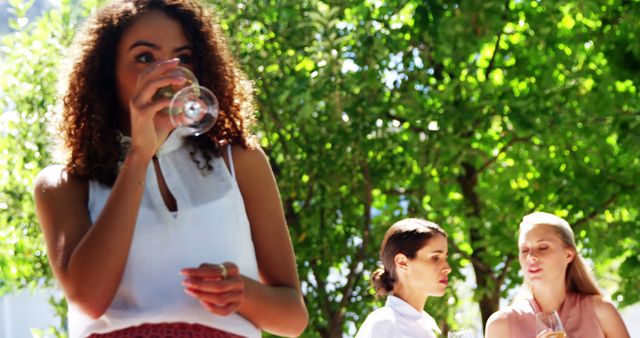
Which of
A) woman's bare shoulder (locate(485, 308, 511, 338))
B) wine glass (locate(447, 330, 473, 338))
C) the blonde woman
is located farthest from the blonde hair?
wine glass (locate(447, 330, 473, 338))

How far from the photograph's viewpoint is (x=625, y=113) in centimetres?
671

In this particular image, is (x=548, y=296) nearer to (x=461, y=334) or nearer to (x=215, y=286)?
(x=461, y=334)

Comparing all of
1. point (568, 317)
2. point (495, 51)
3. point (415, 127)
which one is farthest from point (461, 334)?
point (495, 51)

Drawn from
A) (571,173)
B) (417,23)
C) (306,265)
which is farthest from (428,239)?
(571,173)

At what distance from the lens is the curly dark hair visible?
169 centimetres

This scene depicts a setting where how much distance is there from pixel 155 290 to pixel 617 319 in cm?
347

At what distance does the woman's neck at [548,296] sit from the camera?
15.2 ft

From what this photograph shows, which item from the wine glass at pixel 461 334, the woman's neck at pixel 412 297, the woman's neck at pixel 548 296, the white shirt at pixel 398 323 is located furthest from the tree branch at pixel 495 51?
the wine glass at pixel 461 334

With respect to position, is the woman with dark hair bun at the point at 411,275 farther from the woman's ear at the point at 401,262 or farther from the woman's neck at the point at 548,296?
the woman's neck at the point at 548,296

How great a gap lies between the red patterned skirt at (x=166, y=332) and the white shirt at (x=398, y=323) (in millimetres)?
2585

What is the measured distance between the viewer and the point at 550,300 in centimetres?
464

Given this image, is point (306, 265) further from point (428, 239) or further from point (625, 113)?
point (625, 113)

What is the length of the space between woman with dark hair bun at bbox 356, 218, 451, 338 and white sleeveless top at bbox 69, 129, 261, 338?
8.32 feet

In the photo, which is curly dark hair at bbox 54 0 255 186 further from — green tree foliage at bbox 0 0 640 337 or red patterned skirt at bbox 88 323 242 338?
green tree foliage at bbox 0 0 640 337
